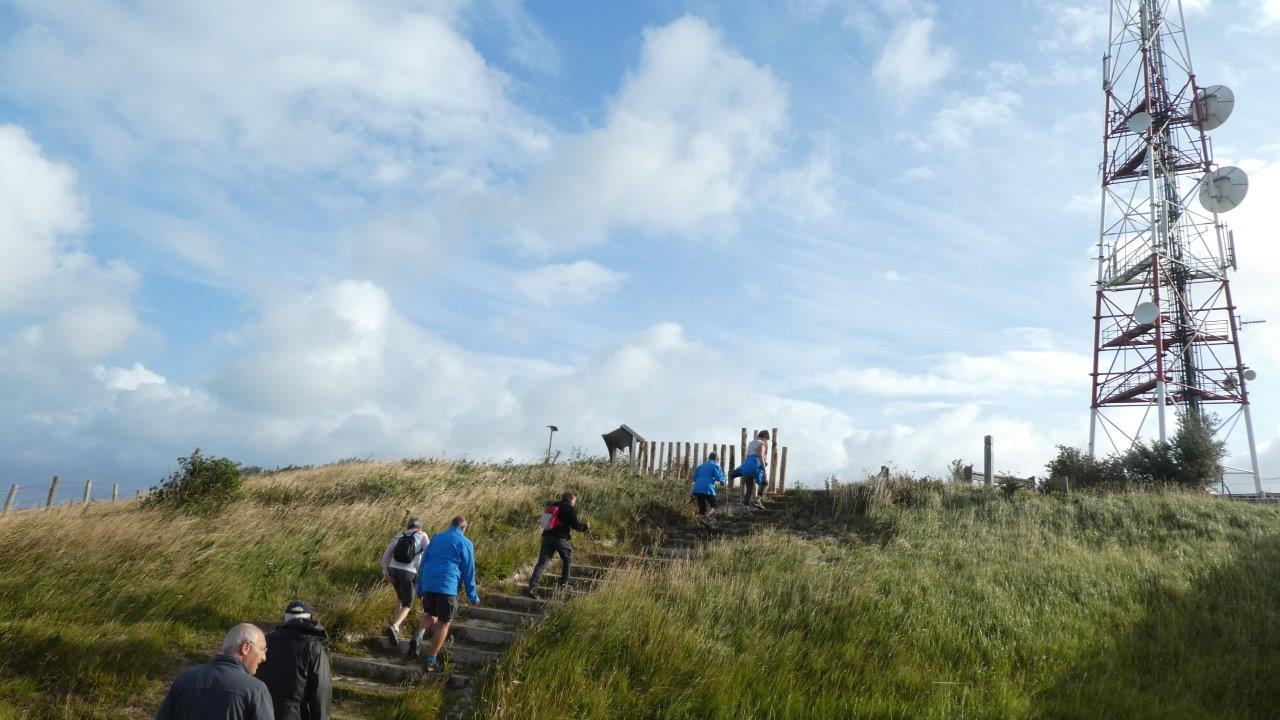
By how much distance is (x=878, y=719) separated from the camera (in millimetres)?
7094

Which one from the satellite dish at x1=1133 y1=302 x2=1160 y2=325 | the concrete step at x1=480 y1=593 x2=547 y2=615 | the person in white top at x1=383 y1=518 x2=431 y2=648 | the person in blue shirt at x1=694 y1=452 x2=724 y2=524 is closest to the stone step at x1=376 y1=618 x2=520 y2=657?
the person in white top at x1=383 y1=518 x2=431 y2=648

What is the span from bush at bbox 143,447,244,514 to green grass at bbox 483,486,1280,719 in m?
9.92

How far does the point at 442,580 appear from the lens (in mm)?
8625

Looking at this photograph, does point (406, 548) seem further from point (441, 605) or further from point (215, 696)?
point (215, 696)

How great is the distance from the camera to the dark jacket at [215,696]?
3.88m

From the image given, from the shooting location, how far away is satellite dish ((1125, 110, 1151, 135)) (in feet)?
96.4

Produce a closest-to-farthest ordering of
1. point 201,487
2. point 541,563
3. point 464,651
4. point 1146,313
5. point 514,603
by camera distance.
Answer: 1. point 464,651
2. point 514,603
3. point 541,563
4. point 201,487
5. point 1146,313

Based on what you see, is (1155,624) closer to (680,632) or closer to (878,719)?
(878,719)

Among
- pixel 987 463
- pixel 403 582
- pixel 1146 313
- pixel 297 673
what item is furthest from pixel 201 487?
pixel 1146 313

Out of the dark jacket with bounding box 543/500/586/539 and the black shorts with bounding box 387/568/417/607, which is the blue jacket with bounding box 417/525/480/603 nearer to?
the black shorts with bounding box 387/568/417/607

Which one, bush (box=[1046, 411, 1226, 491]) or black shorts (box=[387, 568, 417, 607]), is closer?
black shorts (box=[387, 568, 417, 607])

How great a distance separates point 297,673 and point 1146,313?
30.5m

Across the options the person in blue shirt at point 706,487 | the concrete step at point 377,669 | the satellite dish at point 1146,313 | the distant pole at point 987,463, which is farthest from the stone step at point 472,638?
the satellite dish at point 1146,313

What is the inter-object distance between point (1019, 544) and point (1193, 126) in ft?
83.3
